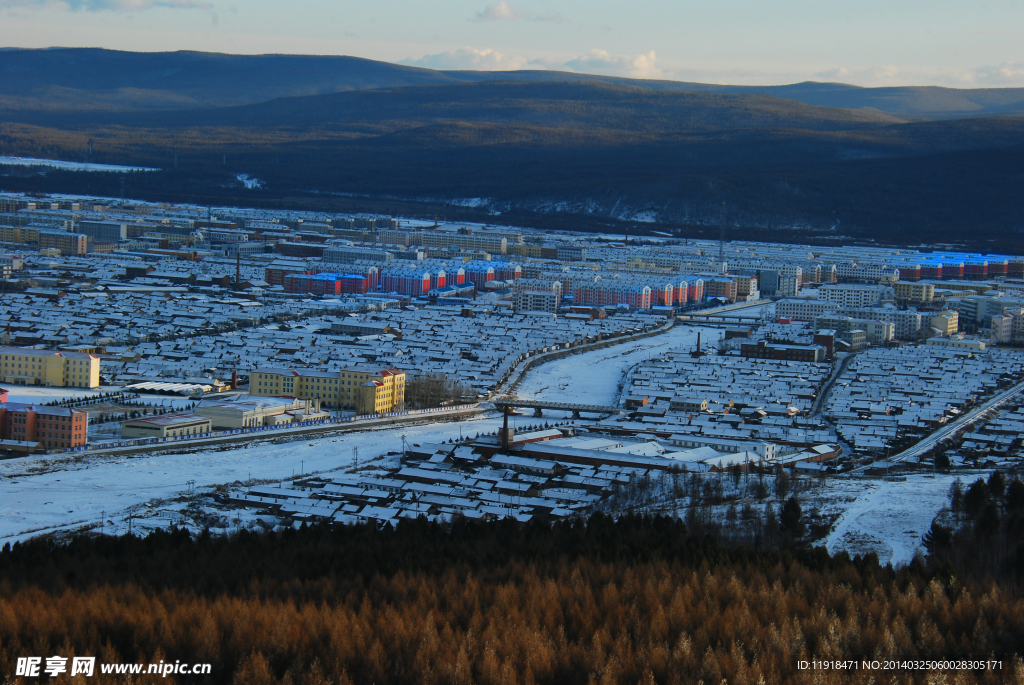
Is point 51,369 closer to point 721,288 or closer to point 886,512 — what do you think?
point 886,512

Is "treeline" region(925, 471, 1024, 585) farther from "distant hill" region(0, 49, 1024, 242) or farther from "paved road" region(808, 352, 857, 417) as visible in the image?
"distant hill" region(0, 49, 1024, 242)

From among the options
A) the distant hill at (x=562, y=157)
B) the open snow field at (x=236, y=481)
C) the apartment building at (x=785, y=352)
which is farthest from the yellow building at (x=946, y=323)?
the distant hill at (x=562, y=157)

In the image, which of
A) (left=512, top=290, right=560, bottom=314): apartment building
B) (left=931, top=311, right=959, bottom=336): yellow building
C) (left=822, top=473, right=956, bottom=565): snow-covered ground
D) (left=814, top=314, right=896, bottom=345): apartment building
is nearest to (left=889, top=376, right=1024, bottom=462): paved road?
(left=822, top=473, right=956, bottom=565): snow-covered ground

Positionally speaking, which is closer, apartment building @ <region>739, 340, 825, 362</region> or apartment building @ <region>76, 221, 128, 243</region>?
apartment building @ <region>739, 340, 825, 362</region>

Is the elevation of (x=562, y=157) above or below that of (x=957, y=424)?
above

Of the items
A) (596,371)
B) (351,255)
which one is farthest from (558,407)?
(351,255)

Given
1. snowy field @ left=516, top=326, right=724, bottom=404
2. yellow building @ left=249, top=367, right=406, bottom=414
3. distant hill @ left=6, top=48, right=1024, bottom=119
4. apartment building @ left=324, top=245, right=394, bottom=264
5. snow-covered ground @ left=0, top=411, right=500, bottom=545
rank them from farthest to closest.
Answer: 1. distant hill @ left=6, top=48, right=1024, bottom=119
2. apartment building @ left=324, top=245, right=394, bottom=264
3. snowy field @ left=516, top=326, right=724, bottom=404
4. yellow building @ left=249, top=367, right=406, bottom=414
5. snow-covered ground @ left=0, top=411, right=500, bottom=545

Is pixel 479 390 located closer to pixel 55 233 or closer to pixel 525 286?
pixel 525 286
